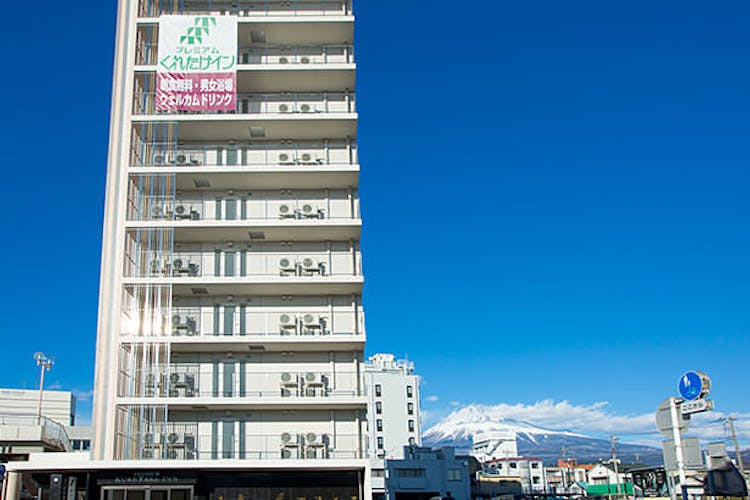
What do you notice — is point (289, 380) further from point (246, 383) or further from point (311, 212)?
point (311, 212)

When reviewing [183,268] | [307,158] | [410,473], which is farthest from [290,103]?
[410,473]

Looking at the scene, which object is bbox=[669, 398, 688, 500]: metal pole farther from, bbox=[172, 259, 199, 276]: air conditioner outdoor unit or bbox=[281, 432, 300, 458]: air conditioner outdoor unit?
bbox=[172, 259, 199, 276]: air conditioner outdoor unit

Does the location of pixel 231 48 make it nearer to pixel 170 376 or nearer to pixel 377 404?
pixel 170 376

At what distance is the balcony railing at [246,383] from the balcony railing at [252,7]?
69.8 ft

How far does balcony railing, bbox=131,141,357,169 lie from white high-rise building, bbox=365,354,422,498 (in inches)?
2937

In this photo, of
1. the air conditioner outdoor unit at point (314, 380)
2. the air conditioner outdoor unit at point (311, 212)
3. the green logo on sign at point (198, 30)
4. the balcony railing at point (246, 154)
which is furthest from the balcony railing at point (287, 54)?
the air conditioner outdoor unit at point (314, 380)

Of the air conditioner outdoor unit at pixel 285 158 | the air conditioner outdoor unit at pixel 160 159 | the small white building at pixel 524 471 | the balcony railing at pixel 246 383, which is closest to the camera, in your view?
the balcony railing at pixel 246 383

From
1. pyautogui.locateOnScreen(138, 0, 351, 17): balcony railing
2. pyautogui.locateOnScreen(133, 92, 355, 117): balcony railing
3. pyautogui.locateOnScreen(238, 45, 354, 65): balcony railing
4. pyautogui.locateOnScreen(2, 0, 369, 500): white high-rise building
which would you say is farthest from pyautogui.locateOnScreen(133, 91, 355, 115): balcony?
pyautogui.locateOnScreen(138, 0, 351, 17): balcony railing

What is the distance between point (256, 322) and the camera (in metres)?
42.5

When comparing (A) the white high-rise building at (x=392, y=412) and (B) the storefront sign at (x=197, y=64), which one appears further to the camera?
(A) the white high-rise building at (x=392, y=412)

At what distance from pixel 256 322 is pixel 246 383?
3.36m

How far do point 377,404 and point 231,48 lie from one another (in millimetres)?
83987

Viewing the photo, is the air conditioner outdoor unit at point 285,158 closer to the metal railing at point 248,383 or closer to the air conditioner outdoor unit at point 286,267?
the air conditioner outdoor unit at point 286,267

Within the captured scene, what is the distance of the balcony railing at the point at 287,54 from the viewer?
4669cm
